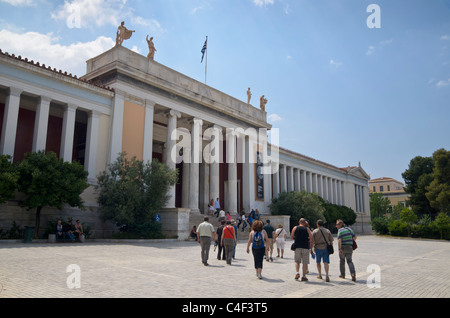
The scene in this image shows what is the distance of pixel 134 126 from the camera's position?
74.5 ft

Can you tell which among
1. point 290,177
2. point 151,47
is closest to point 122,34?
point 151,47

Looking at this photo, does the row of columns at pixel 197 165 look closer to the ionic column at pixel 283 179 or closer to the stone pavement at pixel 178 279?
the ionic column at pixel 283 179

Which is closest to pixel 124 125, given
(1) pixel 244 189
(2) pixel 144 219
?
(2) pixel 144 219

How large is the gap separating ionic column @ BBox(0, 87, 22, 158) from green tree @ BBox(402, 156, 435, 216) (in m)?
52.0

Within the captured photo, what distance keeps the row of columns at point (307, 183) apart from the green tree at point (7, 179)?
28.0m

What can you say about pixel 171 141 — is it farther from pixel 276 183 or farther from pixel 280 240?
pixel 276 183

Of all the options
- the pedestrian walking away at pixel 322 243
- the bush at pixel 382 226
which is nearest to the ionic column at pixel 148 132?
the pedestrian walking away at pixel 322 243

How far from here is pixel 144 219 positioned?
18.6 metres

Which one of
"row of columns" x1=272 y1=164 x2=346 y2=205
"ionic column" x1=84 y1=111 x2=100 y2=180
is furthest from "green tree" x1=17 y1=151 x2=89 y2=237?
"row of columns" x1=272 y1=164 x2=346 y2=205

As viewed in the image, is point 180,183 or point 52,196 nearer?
point 52,196

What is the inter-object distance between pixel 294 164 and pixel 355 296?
38.4m

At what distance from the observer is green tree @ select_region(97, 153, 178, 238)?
1791 cm

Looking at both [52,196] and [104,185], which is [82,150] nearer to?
[104,185]

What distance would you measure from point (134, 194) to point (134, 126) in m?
6.26
